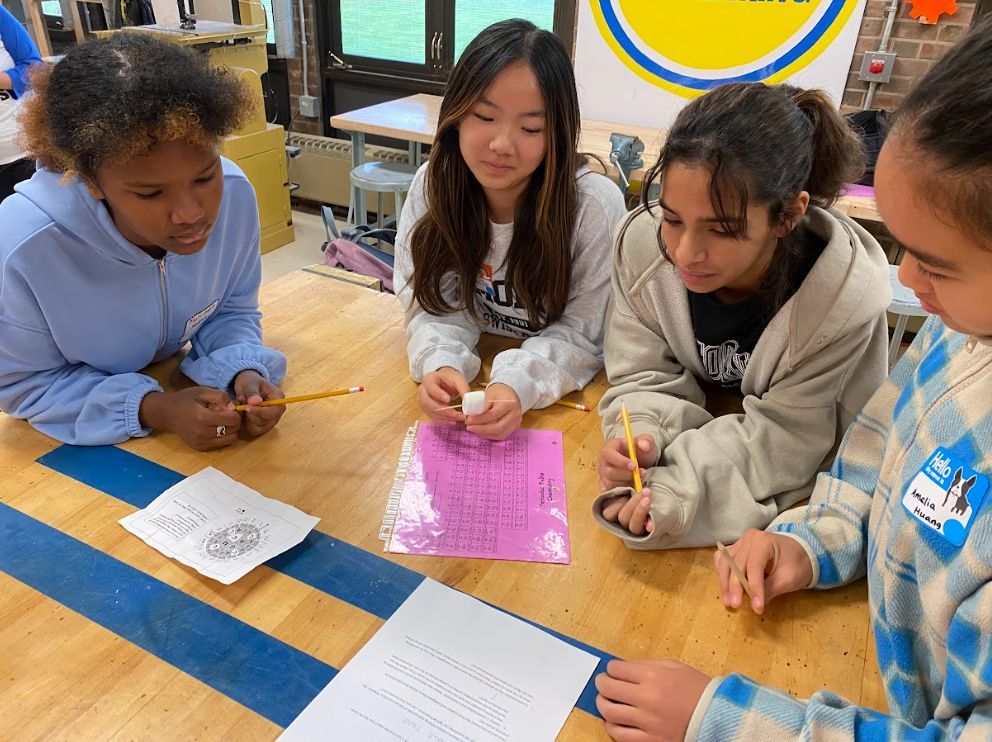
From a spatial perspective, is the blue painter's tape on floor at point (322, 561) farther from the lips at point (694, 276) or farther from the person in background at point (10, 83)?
the person in background at point (10, 83)

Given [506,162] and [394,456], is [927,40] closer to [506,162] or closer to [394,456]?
[506,162]

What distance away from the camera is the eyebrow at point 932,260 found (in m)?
0.54

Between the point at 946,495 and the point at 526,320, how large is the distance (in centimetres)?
83

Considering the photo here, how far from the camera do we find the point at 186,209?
982 millimetres

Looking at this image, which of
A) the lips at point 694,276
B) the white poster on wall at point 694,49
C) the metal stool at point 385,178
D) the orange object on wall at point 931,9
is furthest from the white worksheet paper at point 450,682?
the orange object on wall at point 931,9

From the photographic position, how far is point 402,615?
2.60 ft

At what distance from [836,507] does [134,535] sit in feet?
2.88

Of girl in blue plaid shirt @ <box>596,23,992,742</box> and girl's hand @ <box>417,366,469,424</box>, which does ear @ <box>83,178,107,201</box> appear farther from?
girl in blue plaid shirt @ <box>596,23,992,742</box>

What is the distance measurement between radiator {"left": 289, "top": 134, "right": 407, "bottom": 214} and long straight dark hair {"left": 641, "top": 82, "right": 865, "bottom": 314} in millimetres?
3439

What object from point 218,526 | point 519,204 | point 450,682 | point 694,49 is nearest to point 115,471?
point 218,526

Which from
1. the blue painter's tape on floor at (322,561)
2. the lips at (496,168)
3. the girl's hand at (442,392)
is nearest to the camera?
the blue painter's tape on floor at (322,561)

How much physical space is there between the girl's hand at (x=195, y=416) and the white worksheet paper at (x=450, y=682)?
1.39 ft

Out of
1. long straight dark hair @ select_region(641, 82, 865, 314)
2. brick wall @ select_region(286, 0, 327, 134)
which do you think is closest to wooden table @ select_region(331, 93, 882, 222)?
brick wall @ select_region(286, 0, 327, 134)

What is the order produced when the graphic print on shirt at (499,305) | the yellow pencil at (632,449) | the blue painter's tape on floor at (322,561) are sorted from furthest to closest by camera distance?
the graphic print on shirt at (499,305)
the yellow pencil at (632,449)
the blue painter's tape on floor at (322,561)
